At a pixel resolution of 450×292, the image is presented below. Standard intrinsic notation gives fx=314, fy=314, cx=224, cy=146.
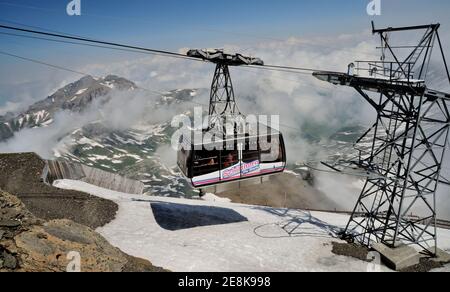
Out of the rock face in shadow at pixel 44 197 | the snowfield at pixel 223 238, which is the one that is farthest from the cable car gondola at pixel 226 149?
the rock face in shadow at pixel 44 197

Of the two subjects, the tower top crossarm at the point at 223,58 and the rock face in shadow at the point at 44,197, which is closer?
the tower top crossarm at the point at 223,58

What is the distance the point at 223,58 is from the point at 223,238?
11850 millimetres

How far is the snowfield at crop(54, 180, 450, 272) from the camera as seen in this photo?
18.0 metres

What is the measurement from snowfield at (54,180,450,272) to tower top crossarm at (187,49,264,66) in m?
11.5

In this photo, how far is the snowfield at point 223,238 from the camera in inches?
709

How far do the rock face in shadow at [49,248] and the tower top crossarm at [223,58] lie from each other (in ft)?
36.7

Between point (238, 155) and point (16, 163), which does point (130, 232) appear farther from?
point (16, 163)

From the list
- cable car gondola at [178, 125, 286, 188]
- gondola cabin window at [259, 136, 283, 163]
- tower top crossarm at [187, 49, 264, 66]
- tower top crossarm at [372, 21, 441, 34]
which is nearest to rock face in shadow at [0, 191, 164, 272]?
cable car gondola at [178, 125, 286, 188]

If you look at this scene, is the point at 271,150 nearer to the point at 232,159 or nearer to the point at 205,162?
the point at 232,159

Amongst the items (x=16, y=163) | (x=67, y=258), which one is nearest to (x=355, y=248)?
(x=67, y=258)

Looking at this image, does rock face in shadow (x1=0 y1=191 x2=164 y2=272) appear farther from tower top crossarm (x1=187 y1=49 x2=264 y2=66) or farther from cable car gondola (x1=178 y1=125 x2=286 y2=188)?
tower top crossarm (x1=187 y1=49 x2=264 y2=66)

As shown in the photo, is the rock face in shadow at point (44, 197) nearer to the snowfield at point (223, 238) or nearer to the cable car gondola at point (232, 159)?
the snowfield at point (223, 238)

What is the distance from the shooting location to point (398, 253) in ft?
63.7

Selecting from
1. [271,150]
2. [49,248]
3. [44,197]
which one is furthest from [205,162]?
[44,197]
